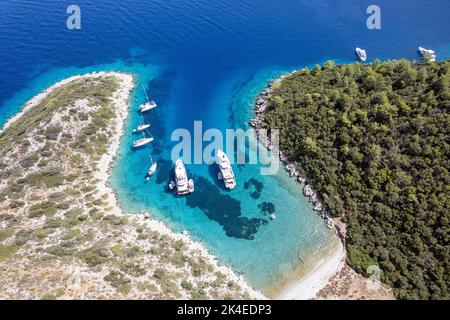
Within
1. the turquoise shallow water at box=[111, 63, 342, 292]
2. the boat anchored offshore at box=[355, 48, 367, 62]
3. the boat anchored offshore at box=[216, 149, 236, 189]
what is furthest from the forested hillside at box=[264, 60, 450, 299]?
the boat anchored offshore at box=[355, 48, 367, 62]

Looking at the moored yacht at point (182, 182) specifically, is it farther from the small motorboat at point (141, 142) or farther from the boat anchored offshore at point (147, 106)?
the boat anchored offshore at point (147, 106)

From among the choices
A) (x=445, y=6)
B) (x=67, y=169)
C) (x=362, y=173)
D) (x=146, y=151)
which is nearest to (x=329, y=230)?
(x=362, y=173)

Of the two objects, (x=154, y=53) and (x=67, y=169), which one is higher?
(x=154, y=53)

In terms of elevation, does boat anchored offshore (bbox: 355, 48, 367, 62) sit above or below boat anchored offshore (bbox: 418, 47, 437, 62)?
below

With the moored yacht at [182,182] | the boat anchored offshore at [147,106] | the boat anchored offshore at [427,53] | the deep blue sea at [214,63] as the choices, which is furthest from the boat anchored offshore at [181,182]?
the boat anchored offshore at [427,53]

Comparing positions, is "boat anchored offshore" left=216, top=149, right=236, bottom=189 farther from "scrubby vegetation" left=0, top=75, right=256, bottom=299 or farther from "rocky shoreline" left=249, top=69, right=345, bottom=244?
"scrubby vegetation" left=0, top=75, right=256, bottom=299

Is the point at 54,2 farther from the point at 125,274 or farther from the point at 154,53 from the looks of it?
the point at 125,274

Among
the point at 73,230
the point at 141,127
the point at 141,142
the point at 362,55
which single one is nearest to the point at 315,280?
the point at 73,230

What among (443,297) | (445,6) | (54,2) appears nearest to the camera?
(443,297)
